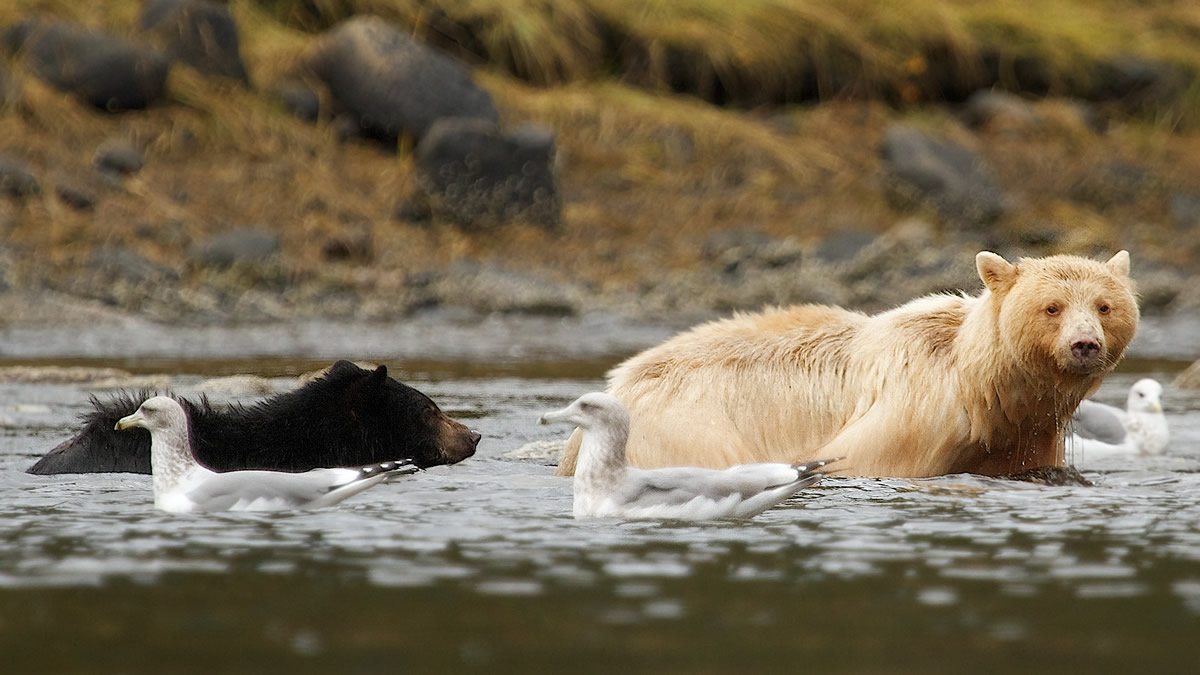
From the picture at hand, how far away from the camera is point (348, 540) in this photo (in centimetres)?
609

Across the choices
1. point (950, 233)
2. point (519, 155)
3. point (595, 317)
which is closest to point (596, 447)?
point (595, 317)

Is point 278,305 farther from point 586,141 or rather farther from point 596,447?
point 596,447

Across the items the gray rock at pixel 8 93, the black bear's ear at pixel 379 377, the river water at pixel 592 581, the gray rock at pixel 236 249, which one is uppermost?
the gray rock at pixel 8 93

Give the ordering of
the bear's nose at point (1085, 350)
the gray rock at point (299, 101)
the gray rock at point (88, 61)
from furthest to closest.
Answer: the gray rock at point (299, 101) < the gray rock at point (88, 61) < the bear's nose at point (1085, 350)

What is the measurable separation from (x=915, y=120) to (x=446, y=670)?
69.0 feet

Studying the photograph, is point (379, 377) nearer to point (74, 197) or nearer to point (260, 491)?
point (260, 491)

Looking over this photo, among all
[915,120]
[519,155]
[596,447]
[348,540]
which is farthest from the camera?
[915,120]

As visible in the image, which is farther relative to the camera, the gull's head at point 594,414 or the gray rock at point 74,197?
the gray rock at point 74,197

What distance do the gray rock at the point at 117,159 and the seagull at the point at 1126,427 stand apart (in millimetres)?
12552

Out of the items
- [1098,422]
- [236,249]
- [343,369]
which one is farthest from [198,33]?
[1098,422]

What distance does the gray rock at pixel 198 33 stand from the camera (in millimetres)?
20875

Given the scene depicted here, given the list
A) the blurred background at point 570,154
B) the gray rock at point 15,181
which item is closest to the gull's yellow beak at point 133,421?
the blurred background at point 570,154

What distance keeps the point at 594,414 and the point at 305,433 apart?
1994mm

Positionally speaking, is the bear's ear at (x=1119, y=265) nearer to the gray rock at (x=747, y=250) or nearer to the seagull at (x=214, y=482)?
the seagull at (x=214, y=482)
